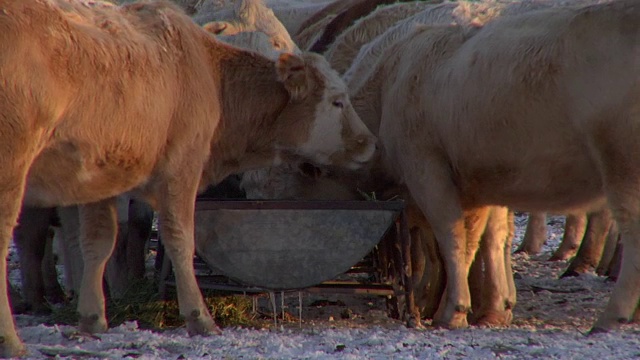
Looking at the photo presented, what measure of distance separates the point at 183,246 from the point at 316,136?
4.17 ft

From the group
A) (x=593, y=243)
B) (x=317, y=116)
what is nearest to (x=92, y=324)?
(x=317, y=116)

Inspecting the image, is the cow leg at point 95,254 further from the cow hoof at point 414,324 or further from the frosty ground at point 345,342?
the cow hoof at point 414,324

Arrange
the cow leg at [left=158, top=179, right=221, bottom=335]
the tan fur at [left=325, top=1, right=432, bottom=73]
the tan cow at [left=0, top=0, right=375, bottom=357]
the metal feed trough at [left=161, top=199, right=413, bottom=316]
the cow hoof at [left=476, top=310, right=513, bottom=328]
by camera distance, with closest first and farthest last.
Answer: the tan cow at [left=0, top=0, right=375, bottom=357] → the cow leg at [left=158, top=179, right=221, bottom=335] → the metal feed trough at [left=161, top=199, right=413, bottom=316] → the cow hoof at [left=476, top=310, right=513, bottom=328] → the tan fur at [left=325, top=1, right=432, bottom=73]

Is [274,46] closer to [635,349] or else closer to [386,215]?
[386,215]

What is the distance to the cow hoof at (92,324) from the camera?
6.33 meters

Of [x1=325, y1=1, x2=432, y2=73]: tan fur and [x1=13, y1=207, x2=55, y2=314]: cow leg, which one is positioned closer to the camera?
[x1=13, y1=207, x2=55, y2=314]: cow leg

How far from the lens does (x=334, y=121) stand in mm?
7172

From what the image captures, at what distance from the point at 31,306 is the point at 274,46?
2.87 m

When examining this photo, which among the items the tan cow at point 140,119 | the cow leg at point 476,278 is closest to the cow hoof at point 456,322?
the cow leg at point 476,278

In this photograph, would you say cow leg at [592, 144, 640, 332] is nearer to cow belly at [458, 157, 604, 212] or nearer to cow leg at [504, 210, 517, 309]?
cow belly at [458, 157, 604, 212]

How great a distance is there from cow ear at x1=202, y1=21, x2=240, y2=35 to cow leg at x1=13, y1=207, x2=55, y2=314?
6.58ft

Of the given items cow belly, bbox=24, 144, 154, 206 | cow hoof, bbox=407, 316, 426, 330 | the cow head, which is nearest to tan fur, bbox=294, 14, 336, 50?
the cow head

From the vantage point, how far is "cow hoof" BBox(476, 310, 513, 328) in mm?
7199

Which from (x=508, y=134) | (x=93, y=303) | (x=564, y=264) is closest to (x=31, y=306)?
(x=93, y=303)
